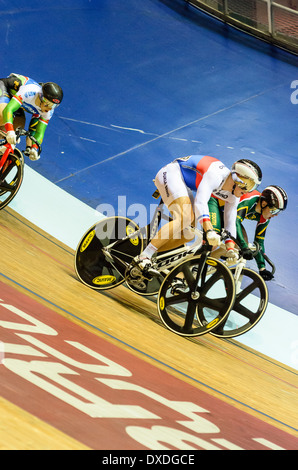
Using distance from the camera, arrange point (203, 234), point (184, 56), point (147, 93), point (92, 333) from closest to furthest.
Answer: point (92, 333), point (203, 234), point (147, 93), point (184, 56)

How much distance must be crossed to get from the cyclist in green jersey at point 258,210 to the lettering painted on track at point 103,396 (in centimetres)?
172

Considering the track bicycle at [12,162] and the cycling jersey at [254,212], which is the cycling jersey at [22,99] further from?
the cycling jersey at [254,212]

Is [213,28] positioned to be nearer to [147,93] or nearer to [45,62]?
[147,93]

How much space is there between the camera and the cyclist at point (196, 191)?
180 inches

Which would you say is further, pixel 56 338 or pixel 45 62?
pixel 45 62

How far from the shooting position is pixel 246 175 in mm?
4582

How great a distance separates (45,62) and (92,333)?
6.36m

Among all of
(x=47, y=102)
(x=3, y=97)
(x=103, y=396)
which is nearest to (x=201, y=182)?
(x=47, y=102)

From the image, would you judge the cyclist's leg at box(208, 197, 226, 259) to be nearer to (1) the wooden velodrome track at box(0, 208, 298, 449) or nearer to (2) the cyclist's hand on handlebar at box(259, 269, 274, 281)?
(2) the cyclist's hand on handlebar at box(259, 269, 274, 281)

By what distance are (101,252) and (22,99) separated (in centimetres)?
161

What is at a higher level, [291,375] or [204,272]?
[204,272]

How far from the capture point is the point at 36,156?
5691 millimetres

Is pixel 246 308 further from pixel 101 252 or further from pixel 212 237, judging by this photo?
pixel 101 252

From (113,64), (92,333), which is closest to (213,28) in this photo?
(113,64)
